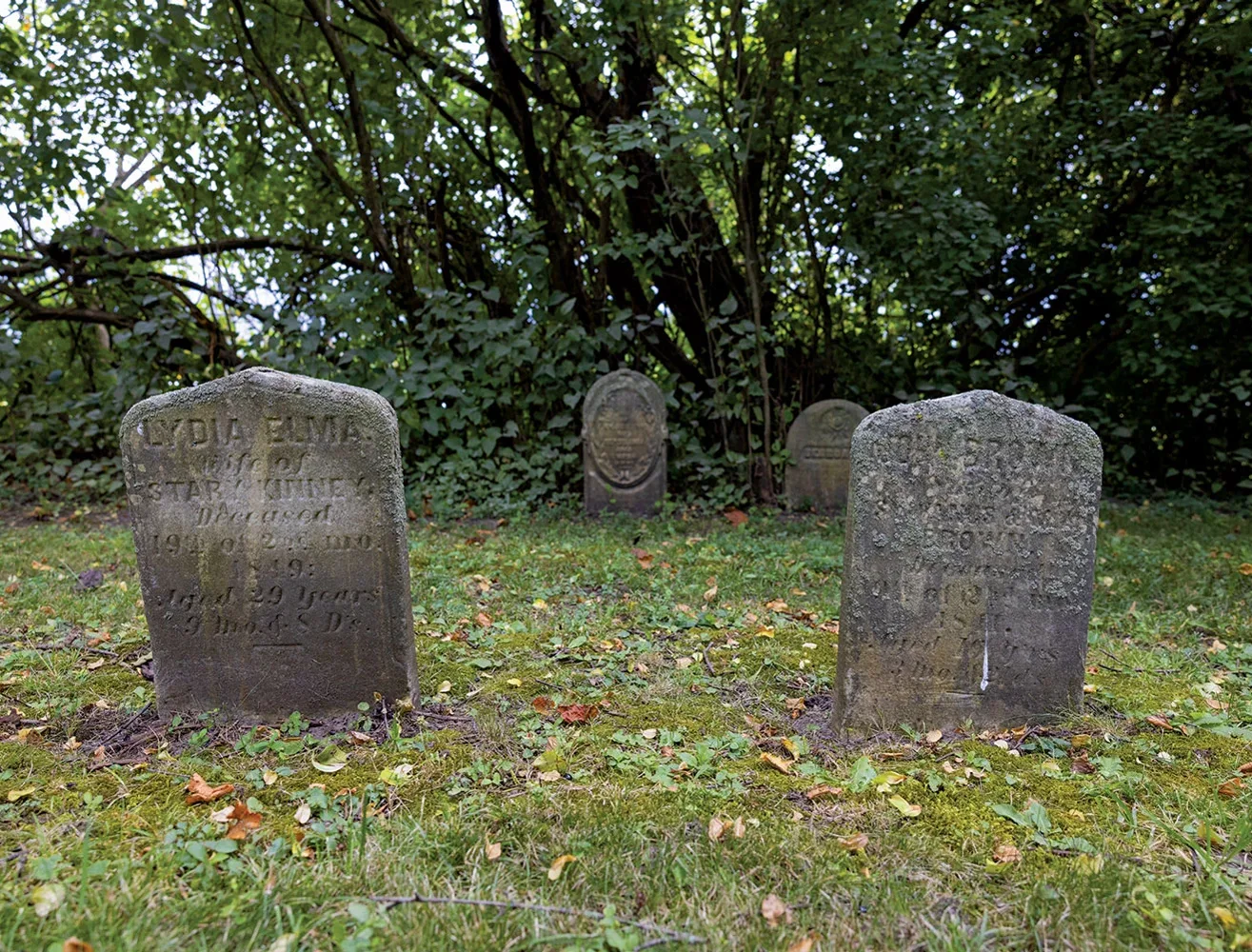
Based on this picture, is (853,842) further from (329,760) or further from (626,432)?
(626,432)

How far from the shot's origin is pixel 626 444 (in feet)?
26.0

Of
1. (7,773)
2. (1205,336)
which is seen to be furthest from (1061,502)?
(1205,336)

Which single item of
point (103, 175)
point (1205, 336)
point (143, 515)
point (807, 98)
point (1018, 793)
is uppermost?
point (807, 98)

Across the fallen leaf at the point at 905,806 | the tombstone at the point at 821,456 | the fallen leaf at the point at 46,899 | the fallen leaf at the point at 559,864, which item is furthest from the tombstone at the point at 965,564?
Result: the tombstone at the point at 821,456

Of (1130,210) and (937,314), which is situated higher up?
(1130,210)

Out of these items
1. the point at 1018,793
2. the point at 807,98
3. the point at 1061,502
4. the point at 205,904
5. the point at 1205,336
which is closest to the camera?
the point at 205,904

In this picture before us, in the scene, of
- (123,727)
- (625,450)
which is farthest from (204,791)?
(625,450)

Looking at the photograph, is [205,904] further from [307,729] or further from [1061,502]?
[1061,502]

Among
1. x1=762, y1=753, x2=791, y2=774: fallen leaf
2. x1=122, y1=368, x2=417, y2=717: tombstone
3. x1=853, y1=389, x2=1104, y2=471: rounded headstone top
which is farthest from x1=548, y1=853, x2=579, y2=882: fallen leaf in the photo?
x1=853, y1=389, x2=1104, y2=471: rounded headstone top

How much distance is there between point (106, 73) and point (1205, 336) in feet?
36.9

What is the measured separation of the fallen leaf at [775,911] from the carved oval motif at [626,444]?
19.9 ft

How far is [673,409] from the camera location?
8.66 meters

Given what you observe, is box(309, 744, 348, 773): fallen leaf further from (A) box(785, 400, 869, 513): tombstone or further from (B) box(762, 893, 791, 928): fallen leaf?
(A) box(785, 400, 869, 513): tombstone

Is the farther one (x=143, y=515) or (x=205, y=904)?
(x=143, y=515)
